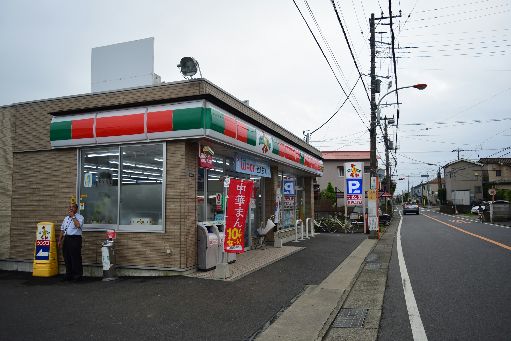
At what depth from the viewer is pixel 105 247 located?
8.73 m

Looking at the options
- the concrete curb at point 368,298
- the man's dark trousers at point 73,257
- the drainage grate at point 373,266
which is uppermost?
the man's dark trousers at point 73,257

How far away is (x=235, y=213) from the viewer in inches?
328

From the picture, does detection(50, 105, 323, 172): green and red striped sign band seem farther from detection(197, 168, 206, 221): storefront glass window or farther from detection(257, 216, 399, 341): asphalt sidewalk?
detection(257, 216, 399, 341): asphalt sidewalk

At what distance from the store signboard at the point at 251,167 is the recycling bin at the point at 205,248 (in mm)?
2495

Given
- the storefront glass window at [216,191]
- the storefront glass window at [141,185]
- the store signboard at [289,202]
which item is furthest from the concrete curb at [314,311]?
the store signboard at [289,202]

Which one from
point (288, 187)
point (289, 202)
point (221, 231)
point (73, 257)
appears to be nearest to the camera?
point (73, 257)

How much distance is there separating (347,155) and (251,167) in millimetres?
38254

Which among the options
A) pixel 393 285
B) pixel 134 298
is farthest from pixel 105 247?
pixel 393 285

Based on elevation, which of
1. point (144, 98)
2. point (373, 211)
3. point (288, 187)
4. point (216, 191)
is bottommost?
point (373, 211)

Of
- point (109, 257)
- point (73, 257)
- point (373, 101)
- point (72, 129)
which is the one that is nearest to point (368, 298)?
point (109, 257)

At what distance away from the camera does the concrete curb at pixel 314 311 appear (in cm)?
502

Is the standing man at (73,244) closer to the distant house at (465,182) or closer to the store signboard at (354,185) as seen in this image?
the store signboard at (354,185)

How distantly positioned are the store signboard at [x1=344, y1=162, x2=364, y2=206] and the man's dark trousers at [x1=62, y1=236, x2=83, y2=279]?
1619 centimetres

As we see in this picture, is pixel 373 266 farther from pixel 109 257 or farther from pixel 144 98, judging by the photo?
pixel 144 98
